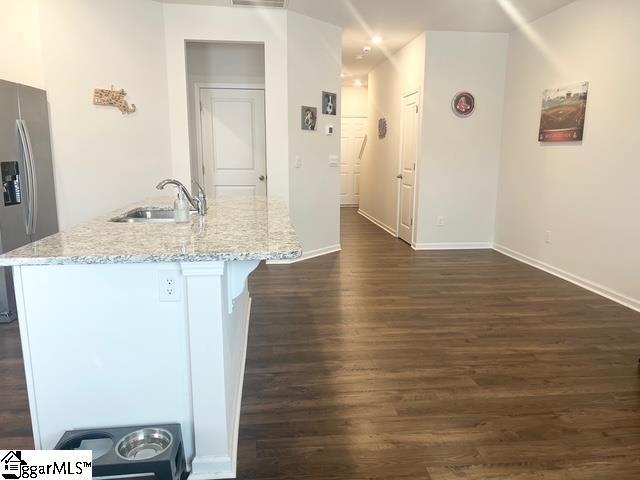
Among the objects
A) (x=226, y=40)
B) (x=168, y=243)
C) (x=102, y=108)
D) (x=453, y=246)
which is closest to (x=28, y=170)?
(x=102, y=108)

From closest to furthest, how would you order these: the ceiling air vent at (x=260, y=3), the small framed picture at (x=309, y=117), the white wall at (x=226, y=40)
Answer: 1. the ceiling air vent at (x=260, y=3)
2. the white wall at (x=226, y=40)
3. the small framed picture at (x=309, y=117)

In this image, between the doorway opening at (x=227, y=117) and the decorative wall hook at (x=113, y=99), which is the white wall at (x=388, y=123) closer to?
the doorway opening at (x=227, y=117)

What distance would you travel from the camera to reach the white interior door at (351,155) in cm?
990

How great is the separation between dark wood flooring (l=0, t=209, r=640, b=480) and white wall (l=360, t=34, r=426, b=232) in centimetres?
294

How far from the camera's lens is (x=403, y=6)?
13.9 ft

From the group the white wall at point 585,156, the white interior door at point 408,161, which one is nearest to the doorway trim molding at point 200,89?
the white interior door at point 408,161

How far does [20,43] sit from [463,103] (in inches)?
182

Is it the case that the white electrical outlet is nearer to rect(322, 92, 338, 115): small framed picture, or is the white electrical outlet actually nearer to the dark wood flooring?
the dark wood flooring

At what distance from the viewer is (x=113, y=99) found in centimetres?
402

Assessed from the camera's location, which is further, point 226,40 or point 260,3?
point 226,40

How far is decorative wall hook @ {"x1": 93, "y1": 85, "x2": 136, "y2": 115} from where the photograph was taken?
3951 millimetres

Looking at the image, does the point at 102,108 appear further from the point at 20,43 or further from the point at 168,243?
the point at 168,243

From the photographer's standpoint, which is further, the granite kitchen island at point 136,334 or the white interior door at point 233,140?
the white interior door at point 233,140

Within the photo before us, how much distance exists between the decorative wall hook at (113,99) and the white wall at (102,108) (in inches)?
1.7
